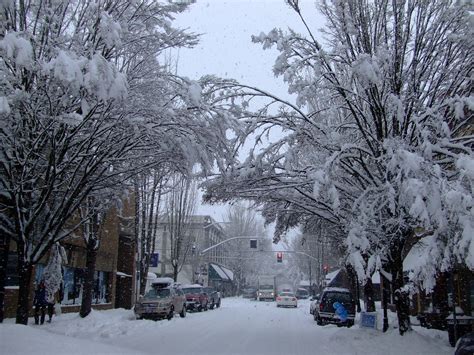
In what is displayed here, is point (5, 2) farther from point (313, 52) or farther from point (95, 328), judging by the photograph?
point (95, 328)

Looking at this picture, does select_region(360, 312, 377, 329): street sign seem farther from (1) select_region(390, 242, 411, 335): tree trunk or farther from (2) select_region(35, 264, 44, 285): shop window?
(2) select_region(35, 264, 44, 285): shop window

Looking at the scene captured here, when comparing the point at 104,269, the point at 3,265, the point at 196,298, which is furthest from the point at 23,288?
the point at 196,298

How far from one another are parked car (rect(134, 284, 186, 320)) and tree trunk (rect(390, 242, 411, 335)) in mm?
12127

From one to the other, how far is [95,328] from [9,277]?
444cm

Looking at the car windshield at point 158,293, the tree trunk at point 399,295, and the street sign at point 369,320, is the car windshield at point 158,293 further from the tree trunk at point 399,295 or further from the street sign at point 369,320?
the tree trunk at point 399,295

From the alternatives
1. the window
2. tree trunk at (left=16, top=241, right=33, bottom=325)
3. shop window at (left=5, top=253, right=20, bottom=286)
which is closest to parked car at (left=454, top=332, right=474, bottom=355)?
tree trunk at (left=16, top=241, right=33, bottom=325)

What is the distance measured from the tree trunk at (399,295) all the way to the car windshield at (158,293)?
42.5 feet

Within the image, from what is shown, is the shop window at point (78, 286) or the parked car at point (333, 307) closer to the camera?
the parked car at point (333, 307)

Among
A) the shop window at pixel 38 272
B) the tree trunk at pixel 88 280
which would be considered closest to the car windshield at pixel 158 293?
the tree trunk at pixel 88 280

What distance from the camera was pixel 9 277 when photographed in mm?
18969

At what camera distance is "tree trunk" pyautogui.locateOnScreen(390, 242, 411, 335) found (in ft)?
41.5

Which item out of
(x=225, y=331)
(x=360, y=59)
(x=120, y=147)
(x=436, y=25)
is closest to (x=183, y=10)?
(x=120, y=147)

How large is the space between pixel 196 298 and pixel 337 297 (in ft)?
39.3

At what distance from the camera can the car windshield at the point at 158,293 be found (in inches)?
913
